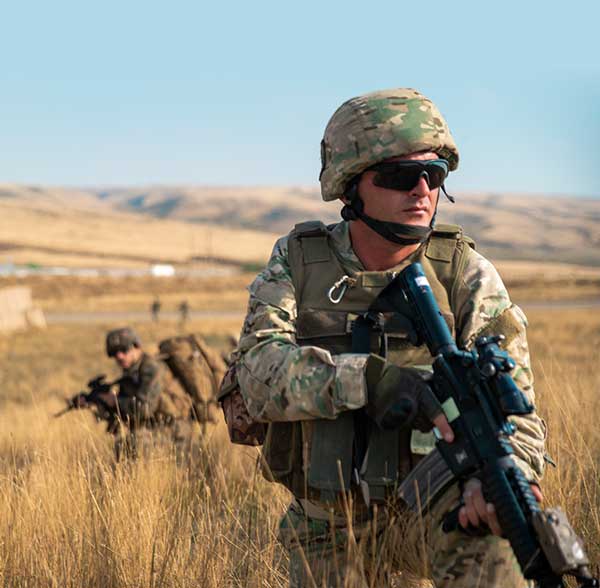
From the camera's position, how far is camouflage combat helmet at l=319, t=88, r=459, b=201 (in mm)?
2857

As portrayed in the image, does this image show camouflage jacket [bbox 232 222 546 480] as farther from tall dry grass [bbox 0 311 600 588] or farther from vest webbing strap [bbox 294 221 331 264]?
tall dry grass [bbox 0 311 600 588]

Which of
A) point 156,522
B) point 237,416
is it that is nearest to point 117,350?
point 156,522

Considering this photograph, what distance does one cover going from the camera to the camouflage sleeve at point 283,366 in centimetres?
257

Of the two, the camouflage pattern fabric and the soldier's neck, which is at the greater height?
the soldier's neck

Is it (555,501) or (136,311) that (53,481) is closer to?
(555,501)

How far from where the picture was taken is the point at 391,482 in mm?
2652

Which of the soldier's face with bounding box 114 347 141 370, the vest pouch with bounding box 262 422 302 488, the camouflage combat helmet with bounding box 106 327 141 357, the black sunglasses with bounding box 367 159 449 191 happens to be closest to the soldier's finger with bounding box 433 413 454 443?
the vest pouch with bounding box 262 422 302 488

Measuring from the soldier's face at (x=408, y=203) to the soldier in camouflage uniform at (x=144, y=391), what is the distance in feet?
14.3

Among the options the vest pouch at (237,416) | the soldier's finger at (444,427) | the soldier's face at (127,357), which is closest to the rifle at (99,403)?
the soldier's face at (127,357)

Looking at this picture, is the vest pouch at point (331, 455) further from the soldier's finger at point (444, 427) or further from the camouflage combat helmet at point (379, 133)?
the camouflage combat helmet at point (379, 133)

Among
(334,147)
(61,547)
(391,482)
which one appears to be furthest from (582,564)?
(61,547)

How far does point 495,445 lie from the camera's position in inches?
92.4

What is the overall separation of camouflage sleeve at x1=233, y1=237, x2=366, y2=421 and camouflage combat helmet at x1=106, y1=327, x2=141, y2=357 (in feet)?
14.8

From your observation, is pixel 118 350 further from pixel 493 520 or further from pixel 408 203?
pixel 493 520
